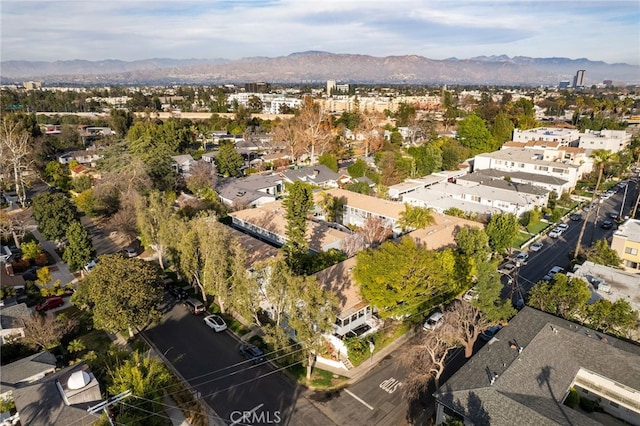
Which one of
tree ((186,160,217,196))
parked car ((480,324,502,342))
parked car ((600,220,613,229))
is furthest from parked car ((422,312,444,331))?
tree ((186,160,217,196))

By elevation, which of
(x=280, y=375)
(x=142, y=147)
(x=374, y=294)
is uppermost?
(x=142, y=147)

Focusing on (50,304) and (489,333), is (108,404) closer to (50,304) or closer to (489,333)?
(50,304)

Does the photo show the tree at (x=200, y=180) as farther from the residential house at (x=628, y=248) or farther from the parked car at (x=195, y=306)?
the residential house at (x=628, y=248)

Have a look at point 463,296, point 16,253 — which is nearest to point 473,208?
point 463,296

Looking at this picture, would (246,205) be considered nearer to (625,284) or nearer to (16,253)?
(16,253)

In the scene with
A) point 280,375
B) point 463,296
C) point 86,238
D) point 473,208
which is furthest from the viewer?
point 473,208

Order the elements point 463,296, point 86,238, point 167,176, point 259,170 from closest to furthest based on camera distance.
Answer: point 463,296, point 86,238, point 167,176, point 259,170
